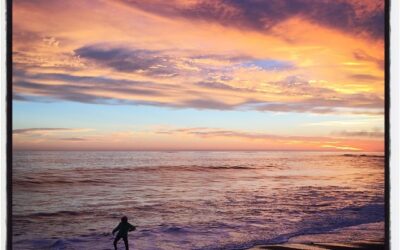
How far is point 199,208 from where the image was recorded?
12.9 feet

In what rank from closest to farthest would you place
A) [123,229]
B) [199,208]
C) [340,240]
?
[123,229], [340,240], [199,208]

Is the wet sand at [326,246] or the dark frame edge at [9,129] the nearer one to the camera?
the dark frame edge at [9,129]

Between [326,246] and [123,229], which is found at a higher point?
[123,229]

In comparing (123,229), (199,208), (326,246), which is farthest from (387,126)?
(199,208)

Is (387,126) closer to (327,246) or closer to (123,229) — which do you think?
(327,246)

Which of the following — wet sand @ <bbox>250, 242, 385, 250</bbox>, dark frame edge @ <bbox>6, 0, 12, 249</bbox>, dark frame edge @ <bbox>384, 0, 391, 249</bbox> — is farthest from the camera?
wet sand @ <bbox>250, 242, 385, 250</bbox>

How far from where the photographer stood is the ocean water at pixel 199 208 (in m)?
2.84

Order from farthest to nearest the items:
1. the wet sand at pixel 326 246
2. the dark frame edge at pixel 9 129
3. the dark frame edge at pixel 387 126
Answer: the wet sand at pixel 326 246, the dark frame edge at pixel 387 126, the dark frame edge at pixel 9 129

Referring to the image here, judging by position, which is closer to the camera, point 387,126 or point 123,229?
point 387,126

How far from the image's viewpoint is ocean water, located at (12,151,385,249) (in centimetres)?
284

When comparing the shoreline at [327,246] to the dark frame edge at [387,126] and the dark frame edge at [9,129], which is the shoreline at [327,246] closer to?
the dark frame edge at [387,126]

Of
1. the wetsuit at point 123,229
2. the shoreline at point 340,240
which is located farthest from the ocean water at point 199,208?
the wetsuit at point 123,229

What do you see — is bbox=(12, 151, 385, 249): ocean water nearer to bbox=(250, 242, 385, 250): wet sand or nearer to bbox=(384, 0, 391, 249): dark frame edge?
bbox=(250, 242, 385, 250): wet sand


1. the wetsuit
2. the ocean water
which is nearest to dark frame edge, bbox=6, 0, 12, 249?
the ocean water
